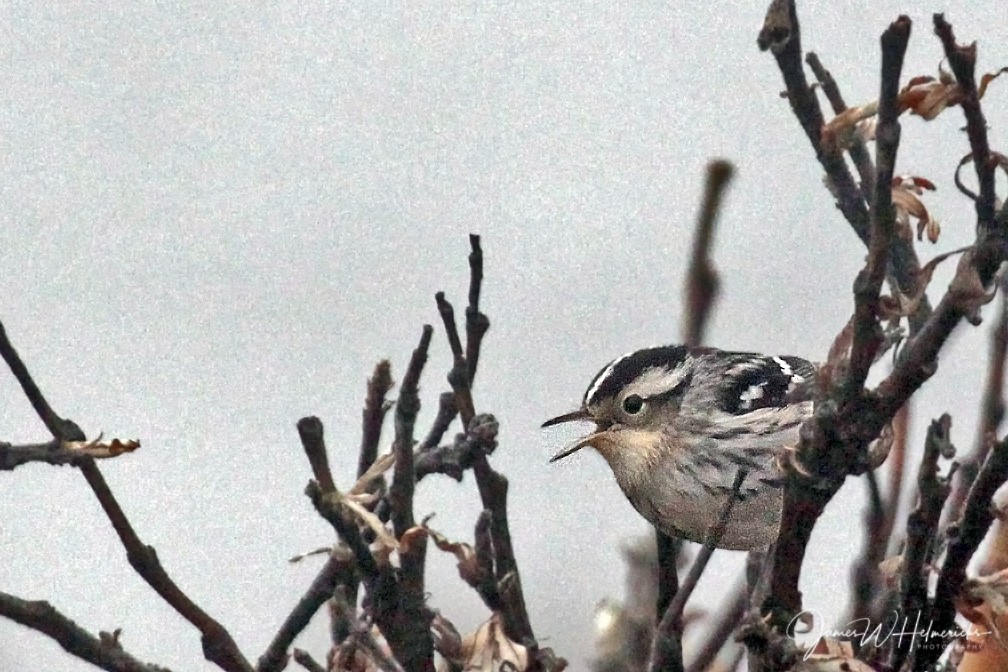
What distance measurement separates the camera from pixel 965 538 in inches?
42.8

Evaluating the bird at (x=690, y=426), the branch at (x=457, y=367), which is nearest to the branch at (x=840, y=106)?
the branch at (x=457, y=367)

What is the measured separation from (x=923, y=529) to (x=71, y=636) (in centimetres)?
67

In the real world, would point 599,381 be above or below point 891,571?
above

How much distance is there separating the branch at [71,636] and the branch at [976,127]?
704 mm

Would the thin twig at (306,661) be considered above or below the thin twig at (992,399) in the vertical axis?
above

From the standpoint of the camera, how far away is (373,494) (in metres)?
1.09

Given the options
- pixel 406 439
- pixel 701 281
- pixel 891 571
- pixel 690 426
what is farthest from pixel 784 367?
pixel 406 439

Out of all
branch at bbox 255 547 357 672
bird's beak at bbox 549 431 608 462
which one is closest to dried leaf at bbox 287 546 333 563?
branch at bbox 255 547 357 672

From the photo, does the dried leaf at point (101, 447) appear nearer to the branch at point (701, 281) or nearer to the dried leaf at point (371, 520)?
the dried leaf at point (371, 520)

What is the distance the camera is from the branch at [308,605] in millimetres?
1110

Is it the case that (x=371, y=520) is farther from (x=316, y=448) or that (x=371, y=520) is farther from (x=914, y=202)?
(x=914, y=202)

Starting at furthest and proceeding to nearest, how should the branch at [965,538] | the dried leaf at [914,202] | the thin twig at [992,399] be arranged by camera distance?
the thin twig at [992,399]
the dried leaf at [914,202]
the branch at [965,538]

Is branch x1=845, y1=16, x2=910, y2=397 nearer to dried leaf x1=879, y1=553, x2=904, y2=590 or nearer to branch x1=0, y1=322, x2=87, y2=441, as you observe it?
dried leaf x1=879, y1=553, x2=904, y2=590

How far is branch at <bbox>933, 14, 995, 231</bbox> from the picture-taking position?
0.97m
